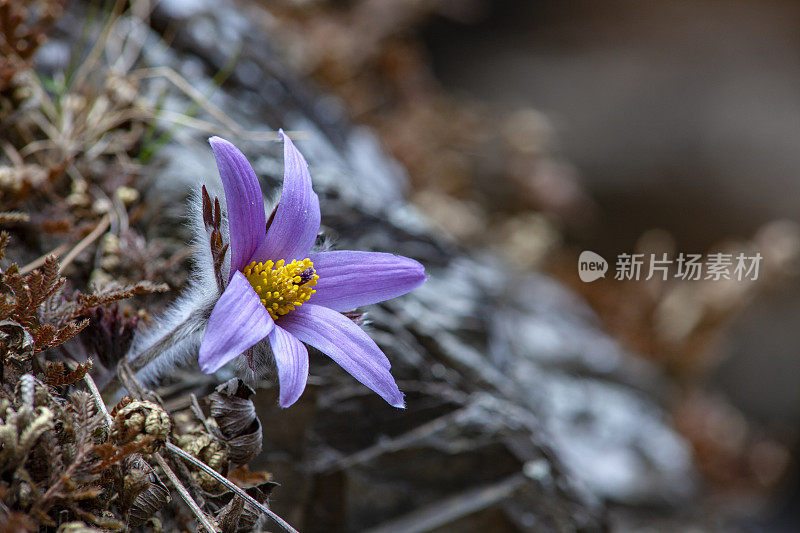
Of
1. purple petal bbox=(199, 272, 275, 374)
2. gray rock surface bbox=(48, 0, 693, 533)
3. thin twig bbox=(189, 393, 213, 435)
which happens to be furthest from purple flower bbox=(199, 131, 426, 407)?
gray rock surface bbox=(48, 0, 693, 533)

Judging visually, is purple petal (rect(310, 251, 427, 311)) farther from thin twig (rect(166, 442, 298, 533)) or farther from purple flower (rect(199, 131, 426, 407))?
thin twig (rect(166, 442, 298, 533))

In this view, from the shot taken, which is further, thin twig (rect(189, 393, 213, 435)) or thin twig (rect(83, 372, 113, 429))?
thin twig (rect(189, 393, 213, 435))

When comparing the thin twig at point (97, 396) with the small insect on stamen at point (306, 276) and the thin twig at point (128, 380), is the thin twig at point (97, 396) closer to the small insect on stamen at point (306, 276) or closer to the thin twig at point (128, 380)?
the thin twig at point (128, 380)

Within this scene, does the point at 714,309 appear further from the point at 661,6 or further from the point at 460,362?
the point at 661,6

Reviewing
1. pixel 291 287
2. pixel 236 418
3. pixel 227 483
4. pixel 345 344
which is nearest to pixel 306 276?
pixel 291 287

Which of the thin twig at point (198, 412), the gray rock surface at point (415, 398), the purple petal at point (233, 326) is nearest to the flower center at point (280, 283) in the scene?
the purple petal at point (233, 326)
